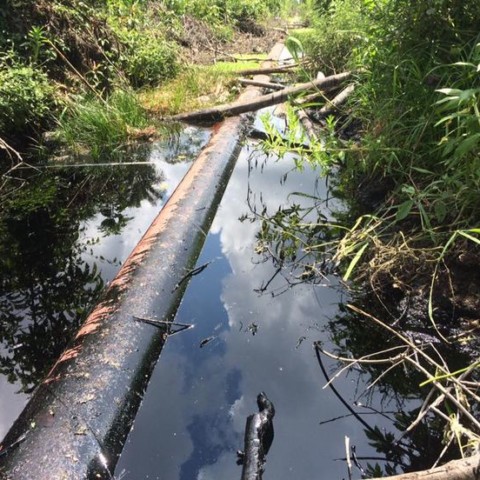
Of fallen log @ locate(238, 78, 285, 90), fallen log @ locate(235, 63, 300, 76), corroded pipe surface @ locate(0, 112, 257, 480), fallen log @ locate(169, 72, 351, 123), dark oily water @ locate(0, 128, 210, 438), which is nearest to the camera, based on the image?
corroded pipe surface @ locate(0, 112, 257, 480)

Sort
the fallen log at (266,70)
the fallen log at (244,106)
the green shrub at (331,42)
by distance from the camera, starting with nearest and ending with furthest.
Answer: the fallen log at (244,106) < the green shrub at (331,42) < the fallen log at (266,70)

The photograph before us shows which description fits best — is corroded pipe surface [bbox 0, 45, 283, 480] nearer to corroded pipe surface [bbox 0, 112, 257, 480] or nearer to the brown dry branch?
corroded pipe surface [bbox 0, 112, 257, 480]

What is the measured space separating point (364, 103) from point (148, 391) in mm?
2583

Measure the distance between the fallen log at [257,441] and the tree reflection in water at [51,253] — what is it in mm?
967

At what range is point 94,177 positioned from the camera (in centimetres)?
393

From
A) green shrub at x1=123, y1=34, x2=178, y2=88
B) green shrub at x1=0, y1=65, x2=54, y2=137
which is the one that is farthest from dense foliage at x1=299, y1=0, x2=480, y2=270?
green shrub at x1=123, y1=34, x2=178, y2=88

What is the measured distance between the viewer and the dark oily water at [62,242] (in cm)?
212

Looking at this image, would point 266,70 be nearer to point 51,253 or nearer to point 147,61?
point 147,61

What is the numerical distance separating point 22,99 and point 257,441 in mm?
3661

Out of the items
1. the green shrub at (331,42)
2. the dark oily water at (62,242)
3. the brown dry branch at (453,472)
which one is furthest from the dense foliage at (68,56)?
the brown dry branch at (453,472)

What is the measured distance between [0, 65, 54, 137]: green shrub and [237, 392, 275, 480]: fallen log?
3.44 metres

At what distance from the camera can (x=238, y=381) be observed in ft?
6.62

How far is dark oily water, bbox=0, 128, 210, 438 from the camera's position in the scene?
212 cm

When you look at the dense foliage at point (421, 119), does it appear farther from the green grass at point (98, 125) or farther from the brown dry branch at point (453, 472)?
the green grass at point (98, 125)
